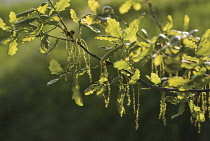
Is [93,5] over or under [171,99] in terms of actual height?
over

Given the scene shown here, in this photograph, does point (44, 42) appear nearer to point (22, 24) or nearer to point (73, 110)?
point (22, 24)

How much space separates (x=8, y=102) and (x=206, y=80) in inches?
124

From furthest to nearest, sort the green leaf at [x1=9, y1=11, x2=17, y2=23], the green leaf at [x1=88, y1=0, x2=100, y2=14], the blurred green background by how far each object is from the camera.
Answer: the blurred green background
the green leaf at [x1=88, y1=0, x2=100, y2=14]
the green leaf at [x1=9, y1=11, x2=17, y2=23]

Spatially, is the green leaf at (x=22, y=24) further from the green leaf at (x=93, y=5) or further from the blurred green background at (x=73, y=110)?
the blurred green background at (x=73, y=110)

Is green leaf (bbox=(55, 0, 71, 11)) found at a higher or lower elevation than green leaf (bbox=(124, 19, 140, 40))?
higher

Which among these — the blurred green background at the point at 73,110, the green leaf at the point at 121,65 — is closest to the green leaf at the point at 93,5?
the green leaf at the point at 121,65

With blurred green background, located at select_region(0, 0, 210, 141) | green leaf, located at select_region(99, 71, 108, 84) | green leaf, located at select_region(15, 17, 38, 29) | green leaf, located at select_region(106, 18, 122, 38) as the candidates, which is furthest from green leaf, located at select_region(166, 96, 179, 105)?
blurred green background, located at select_region(0, 0, 210, 141)

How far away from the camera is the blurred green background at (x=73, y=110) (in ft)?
9.59

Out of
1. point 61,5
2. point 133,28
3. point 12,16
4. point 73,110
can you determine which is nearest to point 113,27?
point 133,28

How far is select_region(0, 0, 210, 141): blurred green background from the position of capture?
2.92 metres

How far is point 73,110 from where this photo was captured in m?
3.36

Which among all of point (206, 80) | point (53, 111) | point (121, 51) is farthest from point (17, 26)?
point (53, 111)

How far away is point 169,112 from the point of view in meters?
2.96

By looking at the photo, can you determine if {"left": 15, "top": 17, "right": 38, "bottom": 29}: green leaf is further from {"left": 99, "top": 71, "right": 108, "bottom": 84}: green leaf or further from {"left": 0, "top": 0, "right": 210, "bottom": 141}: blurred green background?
{"left": 0, "top": 0, "right": 210, "bottom": 141}: blurred green background
